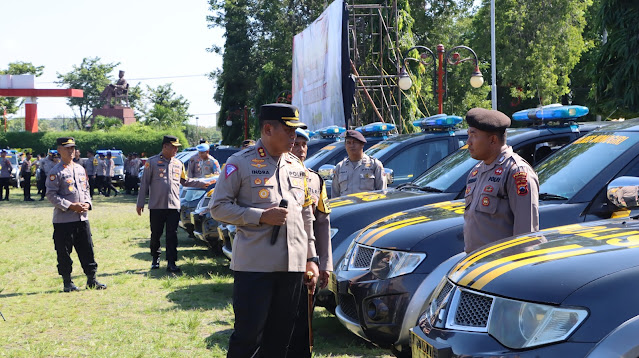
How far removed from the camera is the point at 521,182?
13.6ft

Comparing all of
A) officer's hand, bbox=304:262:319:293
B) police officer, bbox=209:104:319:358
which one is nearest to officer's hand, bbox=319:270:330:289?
officer's hand, bbox=304:262:319:293

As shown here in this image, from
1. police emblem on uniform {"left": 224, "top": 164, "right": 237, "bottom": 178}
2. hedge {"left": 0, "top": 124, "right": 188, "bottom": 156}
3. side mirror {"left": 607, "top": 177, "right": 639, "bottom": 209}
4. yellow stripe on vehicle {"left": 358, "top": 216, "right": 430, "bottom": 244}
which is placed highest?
hedge {"left": 0, "top": 124, "right": 188, "bottom": 156}

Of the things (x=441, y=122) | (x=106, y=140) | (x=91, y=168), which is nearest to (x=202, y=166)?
(x=441, y=122)

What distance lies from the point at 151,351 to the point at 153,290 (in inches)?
114

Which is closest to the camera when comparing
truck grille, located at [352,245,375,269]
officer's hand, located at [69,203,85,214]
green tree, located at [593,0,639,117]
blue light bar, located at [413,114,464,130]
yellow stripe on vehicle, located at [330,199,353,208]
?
truck grille, located at [352,245,375,269]

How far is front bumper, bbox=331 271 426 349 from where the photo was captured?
468 centimetres

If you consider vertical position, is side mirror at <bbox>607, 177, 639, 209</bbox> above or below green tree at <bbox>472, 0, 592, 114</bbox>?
below

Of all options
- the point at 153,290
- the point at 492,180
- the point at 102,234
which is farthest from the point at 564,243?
the point at 102,234

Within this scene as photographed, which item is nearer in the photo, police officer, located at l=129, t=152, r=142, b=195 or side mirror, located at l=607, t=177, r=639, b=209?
side mirror, located at l=607, t=177, r=639, b=209

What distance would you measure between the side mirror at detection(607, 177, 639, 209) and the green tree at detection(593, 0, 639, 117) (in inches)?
438

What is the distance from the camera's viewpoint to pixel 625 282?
2492mm

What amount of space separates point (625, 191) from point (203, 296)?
5.68 m

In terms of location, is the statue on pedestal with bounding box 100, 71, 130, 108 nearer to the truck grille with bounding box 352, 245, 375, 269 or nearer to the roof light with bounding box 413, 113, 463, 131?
the roof light with bounding box 413, 113, 463, 131

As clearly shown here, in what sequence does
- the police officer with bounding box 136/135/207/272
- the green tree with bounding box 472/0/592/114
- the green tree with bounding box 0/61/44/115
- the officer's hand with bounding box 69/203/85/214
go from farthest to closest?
the green tree with bounding box 0/61/44/115 < the green tree with bounding box 472/0/592/114 < the police officer with bounding box 136/135/207/272 < the officer's hand with bounding box 69/203/85/214
